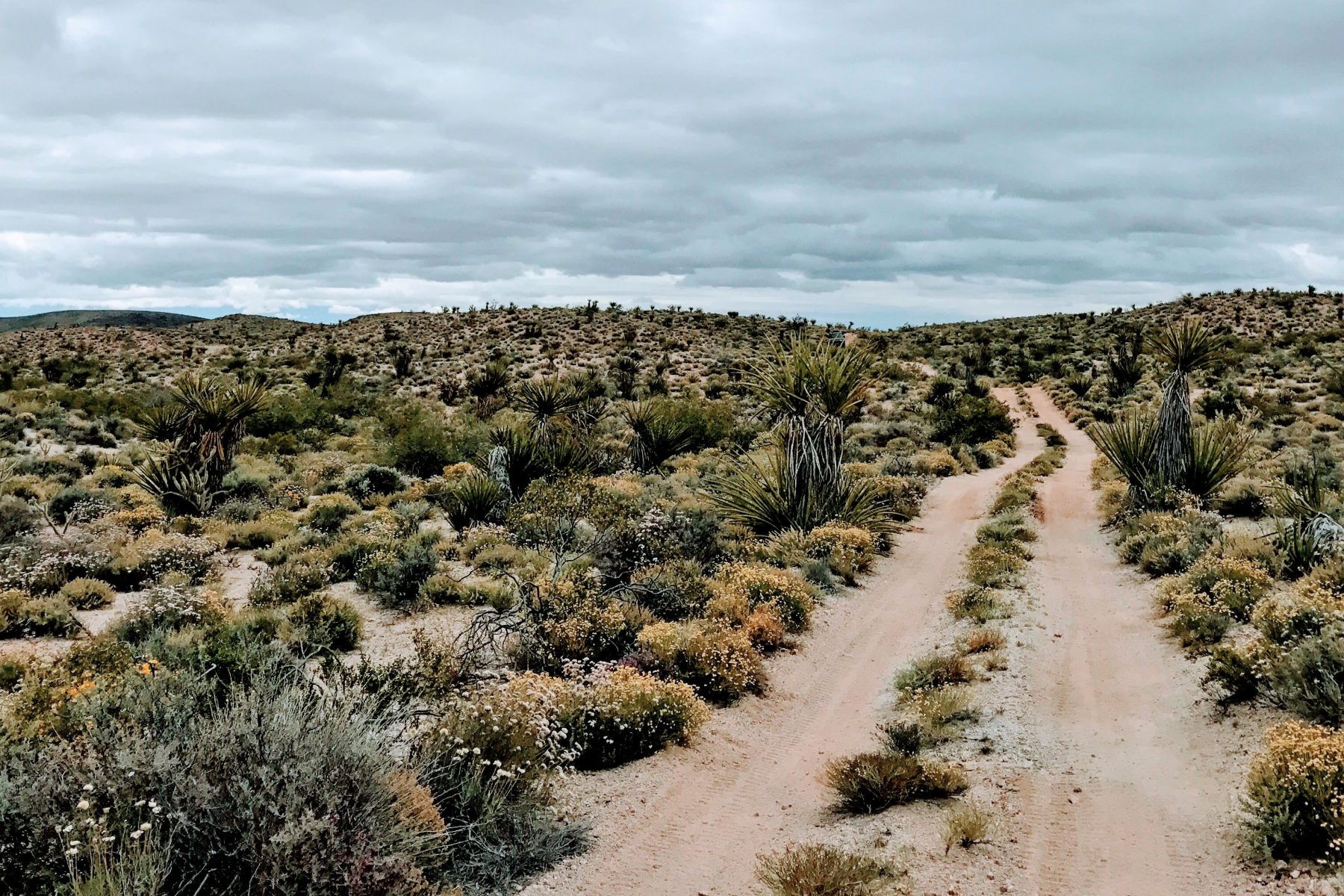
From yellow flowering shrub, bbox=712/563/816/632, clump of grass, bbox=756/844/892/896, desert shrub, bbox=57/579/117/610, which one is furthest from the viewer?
desert shrub, bbox=57/579/117/610

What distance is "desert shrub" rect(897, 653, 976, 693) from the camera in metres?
9.84

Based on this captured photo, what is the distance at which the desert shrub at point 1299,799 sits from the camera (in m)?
5.65

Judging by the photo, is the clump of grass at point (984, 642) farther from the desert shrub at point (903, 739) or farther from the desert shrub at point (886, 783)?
the desert shrub at point (886, 783)

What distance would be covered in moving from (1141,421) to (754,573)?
1202 centimetres

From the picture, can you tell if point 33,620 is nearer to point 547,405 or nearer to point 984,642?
point 547,405

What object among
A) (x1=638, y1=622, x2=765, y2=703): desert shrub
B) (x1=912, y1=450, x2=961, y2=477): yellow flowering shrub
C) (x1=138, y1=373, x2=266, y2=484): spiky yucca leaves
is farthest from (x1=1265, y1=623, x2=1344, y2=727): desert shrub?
(x1=138, y1=373, x2=266, y2=484): spiky yucca leaves

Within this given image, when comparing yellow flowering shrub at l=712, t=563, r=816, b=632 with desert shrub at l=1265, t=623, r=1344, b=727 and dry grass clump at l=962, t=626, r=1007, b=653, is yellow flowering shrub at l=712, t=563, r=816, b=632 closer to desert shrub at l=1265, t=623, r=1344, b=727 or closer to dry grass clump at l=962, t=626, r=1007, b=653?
dry grass clump at l=962, t=626, r=1007, b=653

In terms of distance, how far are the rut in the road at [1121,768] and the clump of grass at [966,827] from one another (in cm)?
27

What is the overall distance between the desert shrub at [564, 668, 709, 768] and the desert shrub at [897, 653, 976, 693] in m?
2.61

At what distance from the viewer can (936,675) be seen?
10.0m

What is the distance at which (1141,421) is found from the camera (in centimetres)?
1956

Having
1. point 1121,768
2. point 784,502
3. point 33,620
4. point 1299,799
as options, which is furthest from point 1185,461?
point 33,620

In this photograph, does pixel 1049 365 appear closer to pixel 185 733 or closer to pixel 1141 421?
pixel 1141 421

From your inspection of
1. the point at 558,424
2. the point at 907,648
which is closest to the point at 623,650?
the point at 907,648
